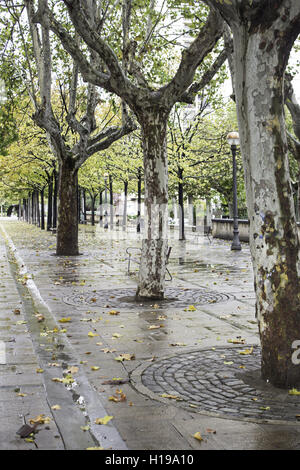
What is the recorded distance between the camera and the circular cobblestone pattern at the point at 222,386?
520 centimetres

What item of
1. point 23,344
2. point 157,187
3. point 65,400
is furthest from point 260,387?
point 157,187

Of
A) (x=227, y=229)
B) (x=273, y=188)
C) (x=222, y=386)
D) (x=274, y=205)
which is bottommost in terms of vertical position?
(x=222, y=386)

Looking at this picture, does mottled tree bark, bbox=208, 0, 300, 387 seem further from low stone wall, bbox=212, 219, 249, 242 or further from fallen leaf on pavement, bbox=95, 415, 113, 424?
low stone wall, bbox=212, 219, 249, 242

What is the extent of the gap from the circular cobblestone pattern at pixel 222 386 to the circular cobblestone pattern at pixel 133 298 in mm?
3710

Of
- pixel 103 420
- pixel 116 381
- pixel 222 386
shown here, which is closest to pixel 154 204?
pixel 116 381

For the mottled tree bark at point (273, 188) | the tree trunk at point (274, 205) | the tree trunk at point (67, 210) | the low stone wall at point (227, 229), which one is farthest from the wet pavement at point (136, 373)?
the low stone wall at point (227, 229)

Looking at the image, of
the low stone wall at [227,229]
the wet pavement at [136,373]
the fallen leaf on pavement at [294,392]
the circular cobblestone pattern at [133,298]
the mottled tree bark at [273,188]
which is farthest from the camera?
the low stone wall at [227,229]

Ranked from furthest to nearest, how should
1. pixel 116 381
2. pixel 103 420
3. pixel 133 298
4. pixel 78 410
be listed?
pixel 133 298 → pixel 116 381 → pixel 78 410 → pixel 103 420

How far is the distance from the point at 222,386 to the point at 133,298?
5.75 meters

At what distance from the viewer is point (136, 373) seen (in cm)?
634

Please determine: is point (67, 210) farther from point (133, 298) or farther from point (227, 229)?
point (227, 229)

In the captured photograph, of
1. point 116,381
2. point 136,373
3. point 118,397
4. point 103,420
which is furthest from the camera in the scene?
point 136,373

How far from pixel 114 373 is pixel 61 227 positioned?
1532 centimetres

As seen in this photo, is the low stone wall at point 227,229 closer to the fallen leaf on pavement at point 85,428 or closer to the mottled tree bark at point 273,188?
the mottled tree bark at point 273,188
